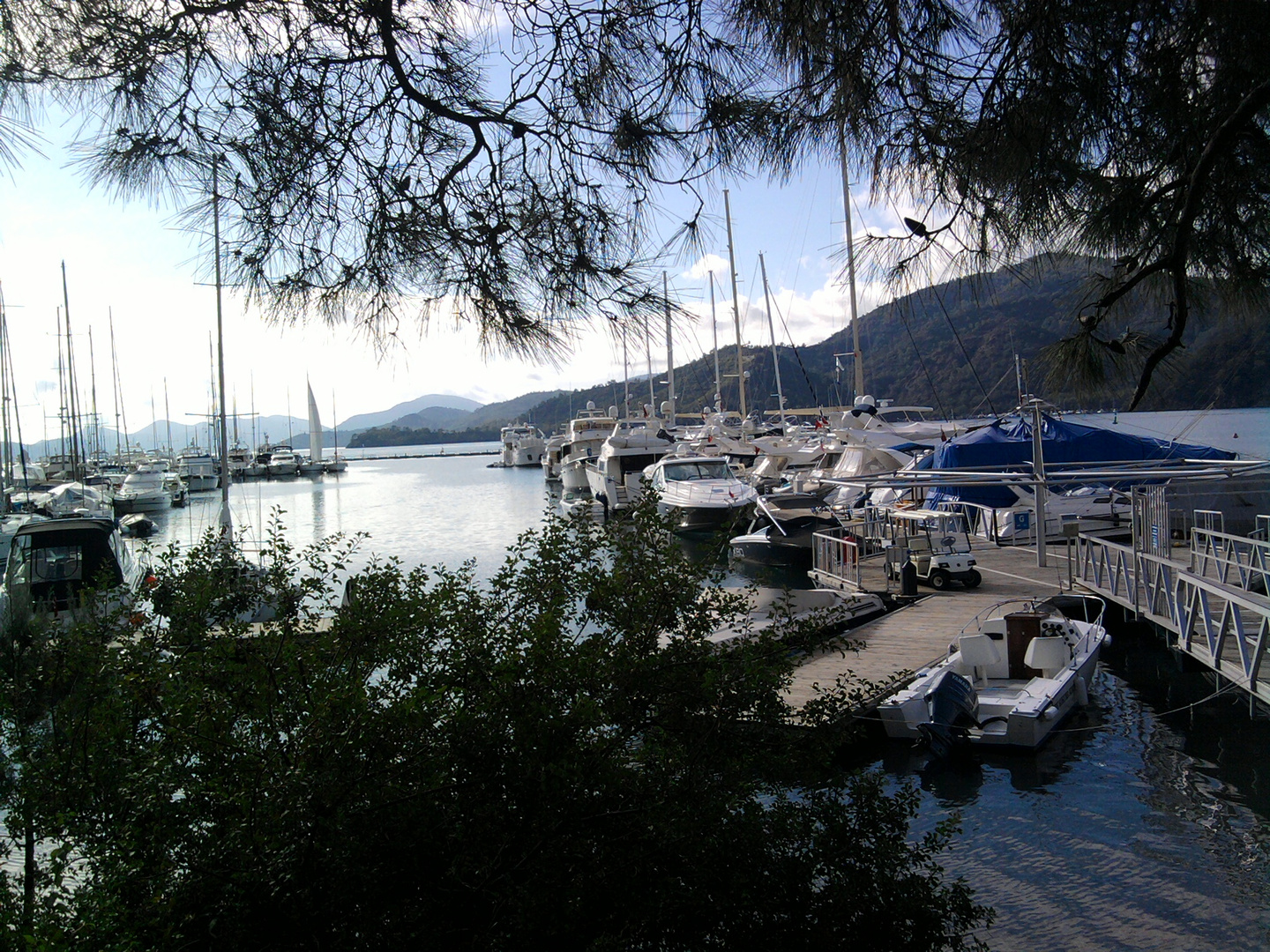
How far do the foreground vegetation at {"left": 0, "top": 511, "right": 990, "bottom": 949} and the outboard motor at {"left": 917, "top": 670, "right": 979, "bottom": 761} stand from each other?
270 inches

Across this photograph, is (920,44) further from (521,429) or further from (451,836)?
(521,429)

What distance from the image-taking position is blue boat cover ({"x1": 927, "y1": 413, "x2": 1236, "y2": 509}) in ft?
70.5

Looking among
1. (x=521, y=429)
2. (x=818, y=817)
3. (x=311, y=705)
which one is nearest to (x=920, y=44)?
(x=818, y=817)

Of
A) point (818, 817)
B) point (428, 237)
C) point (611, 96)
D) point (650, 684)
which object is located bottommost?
point (818, 817)

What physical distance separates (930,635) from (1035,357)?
1004 cm

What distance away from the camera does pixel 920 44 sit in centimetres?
439

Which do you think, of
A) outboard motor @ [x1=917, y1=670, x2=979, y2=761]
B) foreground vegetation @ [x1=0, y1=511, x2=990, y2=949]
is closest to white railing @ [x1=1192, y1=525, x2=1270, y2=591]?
outboard motor @ [x1=917, y1=670, x2=979, y2=761]

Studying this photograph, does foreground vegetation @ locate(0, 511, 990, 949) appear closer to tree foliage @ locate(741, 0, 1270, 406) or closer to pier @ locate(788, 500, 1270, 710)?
tree foliage @ locate(741, 0, 1270, 406)

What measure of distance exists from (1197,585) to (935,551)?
7.99 meters

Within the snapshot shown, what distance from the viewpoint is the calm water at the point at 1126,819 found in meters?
7.57

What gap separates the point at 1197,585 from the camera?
34.9 ft

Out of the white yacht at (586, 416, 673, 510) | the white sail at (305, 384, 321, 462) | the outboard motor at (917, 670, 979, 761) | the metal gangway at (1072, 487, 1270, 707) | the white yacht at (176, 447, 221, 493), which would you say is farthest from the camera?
the white sail at (305, 384, 321, 462)

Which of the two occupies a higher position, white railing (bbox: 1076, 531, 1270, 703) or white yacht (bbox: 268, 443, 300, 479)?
A: white yacht (bbox: 268, 443, 300, 479)

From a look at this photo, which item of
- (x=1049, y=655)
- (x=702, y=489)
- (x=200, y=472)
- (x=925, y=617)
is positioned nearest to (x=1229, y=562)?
(x=1049, y=655)
